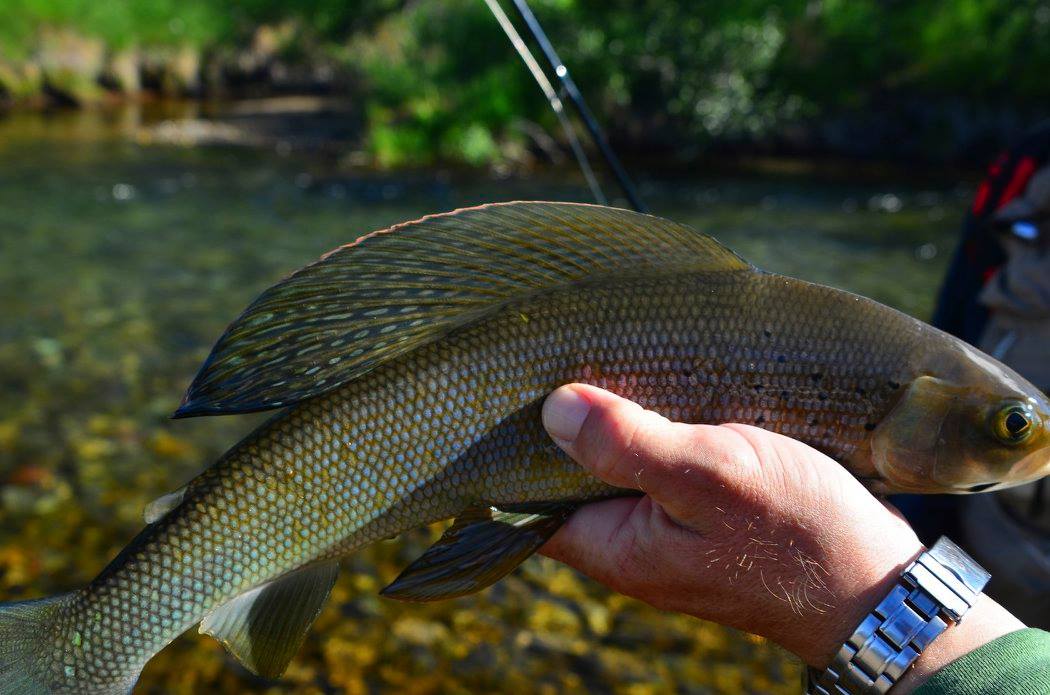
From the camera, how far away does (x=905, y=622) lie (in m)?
1.63

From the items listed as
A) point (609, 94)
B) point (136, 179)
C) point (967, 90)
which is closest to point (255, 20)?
point (609, 94)

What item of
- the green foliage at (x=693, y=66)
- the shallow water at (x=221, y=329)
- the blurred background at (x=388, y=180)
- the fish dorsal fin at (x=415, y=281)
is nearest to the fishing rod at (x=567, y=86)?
the fish dorsal fin at (x=415, y=281)

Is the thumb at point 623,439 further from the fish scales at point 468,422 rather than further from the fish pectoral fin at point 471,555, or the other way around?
the fish pectoral fin at point 471,555

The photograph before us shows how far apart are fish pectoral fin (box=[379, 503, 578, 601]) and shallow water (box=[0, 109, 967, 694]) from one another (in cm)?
219

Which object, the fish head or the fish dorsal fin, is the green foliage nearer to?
the fish dorsal fin

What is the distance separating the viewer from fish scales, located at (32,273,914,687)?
165 cm

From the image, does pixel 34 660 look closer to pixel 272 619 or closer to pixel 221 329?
pixel 272 619

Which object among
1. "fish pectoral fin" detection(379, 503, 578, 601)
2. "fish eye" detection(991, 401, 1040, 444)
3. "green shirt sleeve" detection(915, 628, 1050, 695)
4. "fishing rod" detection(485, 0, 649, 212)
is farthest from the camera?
"fishing rod" detection(485, 0, 649, 212)

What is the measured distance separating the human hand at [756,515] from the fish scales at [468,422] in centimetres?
9

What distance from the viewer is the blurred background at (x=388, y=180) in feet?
13.3

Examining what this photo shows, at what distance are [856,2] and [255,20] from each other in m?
18.6

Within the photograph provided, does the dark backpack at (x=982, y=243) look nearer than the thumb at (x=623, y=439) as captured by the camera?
No

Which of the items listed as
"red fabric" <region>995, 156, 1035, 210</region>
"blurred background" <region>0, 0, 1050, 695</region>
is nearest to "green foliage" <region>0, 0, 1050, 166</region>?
"blurred background" <region>0, 0, 1050, 695</region>

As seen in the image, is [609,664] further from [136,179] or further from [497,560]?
[136,179]
